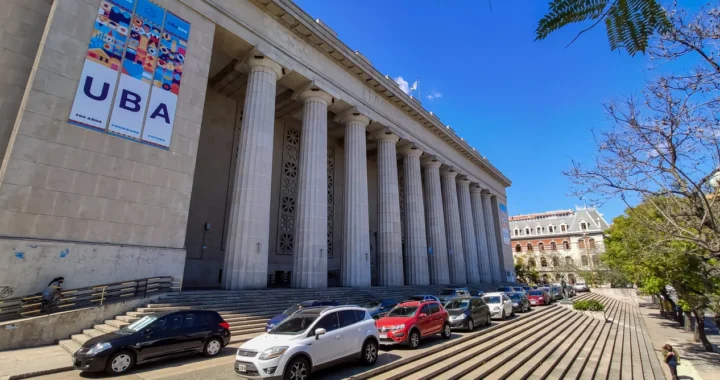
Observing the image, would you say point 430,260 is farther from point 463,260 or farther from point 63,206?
point 63,206

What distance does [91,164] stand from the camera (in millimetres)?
14523

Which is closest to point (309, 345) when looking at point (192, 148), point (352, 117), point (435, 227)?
point (192, 148)

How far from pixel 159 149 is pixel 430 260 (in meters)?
29.4

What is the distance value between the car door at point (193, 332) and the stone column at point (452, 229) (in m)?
34.0

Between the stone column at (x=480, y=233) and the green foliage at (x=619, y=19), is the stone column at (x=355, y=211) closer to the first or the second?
the green foliage at (x=619, y=19)

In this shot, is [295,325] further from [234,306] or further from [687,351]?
[687,351]

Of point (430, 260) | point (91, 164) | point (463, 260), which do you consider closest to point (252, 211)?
point (91, 164)

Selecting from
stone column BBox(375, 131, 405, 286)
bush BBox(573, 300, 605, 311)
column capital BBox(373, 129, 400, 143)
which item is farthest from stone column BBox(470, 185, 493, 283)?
column capital BBox(373, 129, 400, 143)

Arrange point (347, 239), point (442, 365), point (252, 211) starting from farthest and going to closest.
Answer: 1. point (347, 239)
2. point (252, 211)
3. point (442, 365)

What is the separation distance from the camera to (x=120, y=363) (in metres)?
8.25

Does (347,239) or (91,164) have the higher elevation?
(91,164)

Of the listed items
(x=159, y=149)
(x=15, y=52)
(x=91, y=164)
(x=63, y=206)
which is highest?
(x=15, y=52)

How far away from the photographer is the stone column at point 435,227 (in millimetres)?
36375

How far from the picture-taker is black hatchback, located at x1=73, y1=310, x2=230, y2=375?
8.00m
